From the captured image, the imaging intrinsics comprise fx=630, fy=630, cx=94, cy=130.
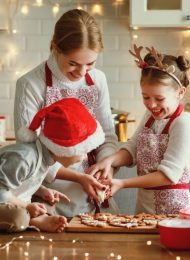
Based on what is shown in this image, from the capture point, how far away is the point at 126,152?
2.51 meters

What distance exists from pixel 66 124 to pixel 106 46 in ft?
7.75

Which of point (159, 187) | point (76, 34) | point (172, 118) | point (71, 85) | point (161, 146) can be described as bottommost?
point (159, 187)

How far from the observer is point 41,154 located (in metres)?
2.01

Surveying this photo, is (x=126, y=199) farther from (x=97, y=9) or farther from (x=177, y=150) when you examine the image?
(x=97, y=9)

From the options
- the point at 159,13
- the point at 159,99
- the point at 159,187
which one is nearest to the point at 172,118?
the point at 159,99

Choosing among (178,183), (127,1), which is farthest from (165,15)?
(178,183)

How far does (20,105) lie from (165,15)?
5.64 feet

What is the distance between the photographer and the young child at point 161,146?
231 cm

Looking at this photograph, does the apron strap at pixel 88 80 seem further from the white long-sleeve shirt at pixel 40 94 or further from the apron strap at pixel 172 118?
the apron strap at pixel 172 118

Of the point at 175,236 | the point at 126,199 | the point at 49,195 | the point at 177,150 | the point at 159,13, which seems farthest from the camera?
the point at 159,13

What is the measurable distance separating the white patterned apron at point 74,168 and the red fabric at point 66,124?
492 millimetres

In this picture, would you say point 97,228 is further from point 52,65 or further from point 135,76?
point 135,76

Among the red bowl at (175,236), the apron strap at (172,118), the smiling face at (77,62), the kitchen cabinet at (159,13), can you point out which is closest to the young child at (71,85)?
the smiling face at (77,62)

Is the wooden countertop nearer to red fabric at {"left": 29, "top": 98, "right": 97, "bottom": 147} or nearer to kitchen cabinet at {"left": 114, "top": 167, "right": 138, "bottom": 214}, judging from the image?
red fabric at {"left": 29, "top": 98, "right": 97, "bottom": 147}
